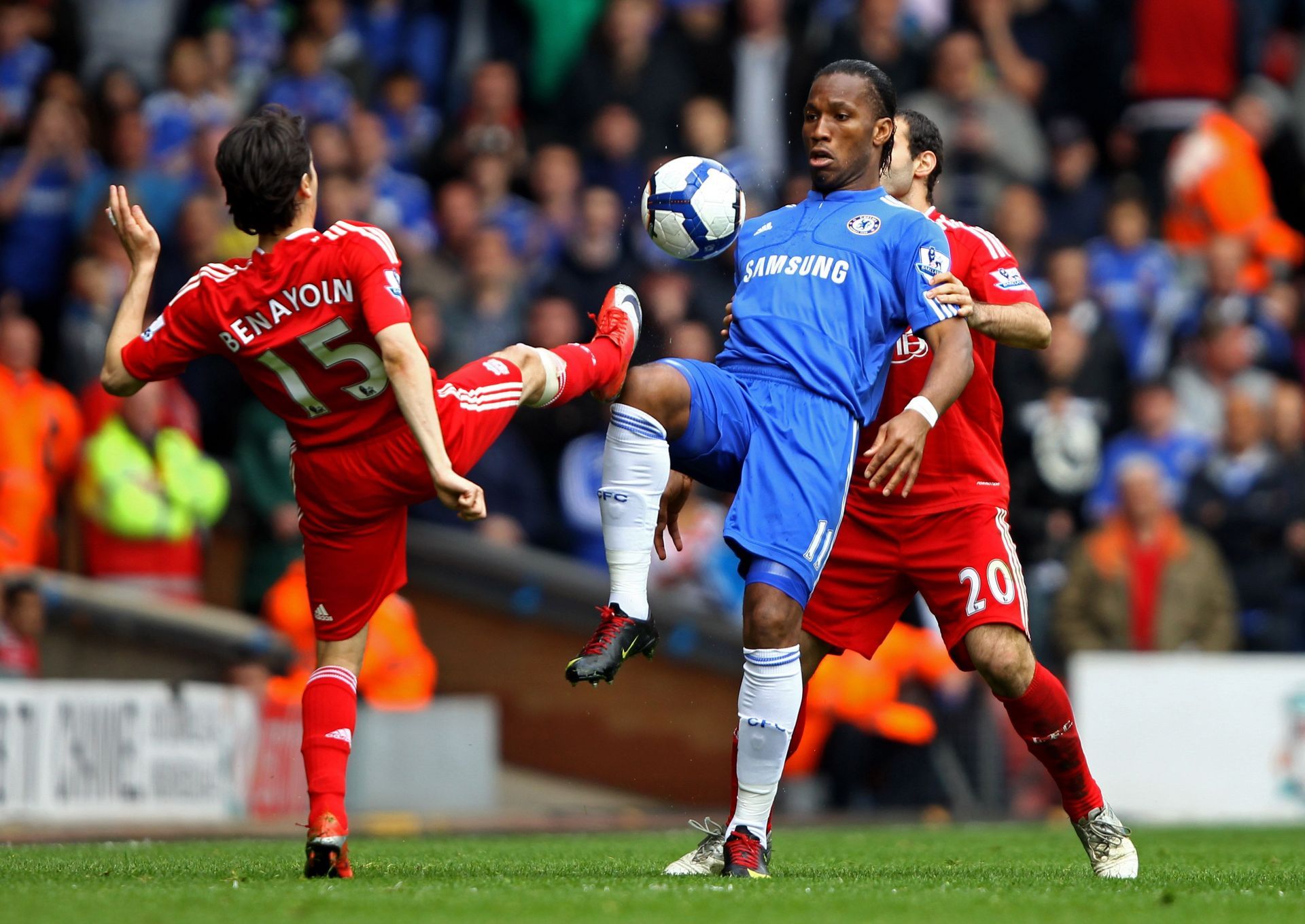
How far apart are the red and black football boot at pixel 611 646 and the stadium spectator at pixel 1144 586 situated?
7.20 meters

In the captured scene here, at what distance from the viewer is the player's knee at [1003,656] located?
6863mm

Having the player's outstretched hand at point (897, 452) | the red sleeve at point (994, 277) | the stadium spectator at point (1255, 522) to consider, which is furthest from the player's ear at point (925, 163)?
the stadium spectator at point (1255, 522)

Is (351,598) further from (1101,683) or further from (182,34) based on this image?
(182,34)

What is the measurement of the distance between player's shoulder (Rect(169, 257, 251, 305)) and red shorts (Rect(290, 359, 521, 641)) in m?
0.59

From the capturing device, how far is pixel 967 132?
15.0 m

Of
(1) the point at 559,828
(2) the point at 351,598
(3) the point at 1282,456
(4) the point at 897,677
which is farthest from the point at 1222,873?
(3) the point at 1282,456

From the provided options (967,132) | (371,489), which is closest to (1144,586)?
(967,132)

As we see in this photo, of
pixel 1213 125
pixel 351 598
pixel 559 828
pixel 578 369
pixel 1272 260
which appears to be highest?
pixel 1213 125

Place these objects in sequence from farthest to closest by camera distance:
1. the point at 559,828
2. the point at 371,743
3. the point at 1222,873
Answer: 1. the point at 371,743
2. the point at 559,828
3. the point at 1222,873

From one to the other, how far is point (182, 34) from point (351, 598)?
9.67 metres

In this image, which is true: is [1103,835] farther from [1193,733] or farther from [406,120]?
[406,120]

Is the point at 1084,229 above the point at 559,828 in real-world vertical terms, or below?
above

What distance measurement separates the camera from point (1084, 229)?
1560cm

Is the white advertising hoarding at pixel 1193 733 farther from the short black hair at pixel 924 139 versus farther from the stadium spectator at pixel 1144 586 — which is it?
the short black hair at pixel 924 139
